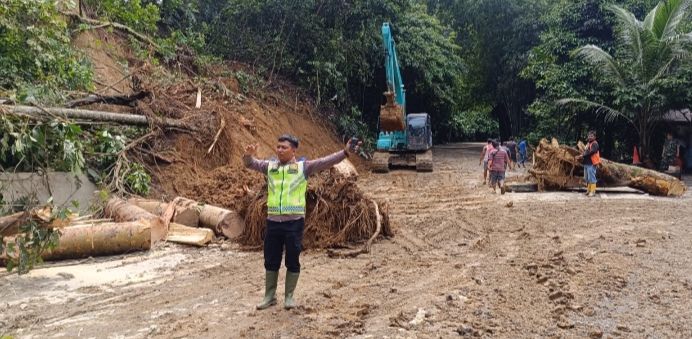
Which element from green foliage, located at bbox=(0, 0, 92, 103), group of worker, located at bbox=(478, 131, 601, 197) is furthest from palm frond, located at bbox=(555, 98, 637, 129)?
green foliage, located at bbox=(0, 0, 92, 103)

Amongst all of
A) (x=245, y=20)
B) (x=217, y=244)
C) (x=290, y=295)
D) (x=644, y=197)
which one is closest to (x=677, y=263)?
(x=290, y=295)

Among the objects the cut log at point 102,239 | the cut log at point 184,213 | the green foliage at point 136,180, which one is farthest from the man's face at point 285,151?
the green foliage at point 136,180

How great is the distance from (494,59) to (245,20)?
56.2 ft

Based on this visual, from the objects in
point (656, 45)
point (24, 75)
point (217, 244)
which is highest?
point (656, 45)

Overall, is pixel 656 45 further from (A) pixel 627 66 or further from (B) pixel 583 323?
(B) pixel 583 323

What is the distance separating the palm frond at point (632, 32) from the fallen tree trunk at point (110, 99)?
16.1m

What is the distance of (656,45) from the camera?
1841cm

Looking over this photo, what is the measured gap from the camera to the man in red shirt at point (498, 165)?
1319 centimetres

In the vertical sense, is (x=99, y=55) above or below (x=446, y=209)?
above

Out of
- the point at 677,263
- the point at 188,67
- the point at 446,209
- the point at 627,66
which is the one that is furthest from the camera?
the point at 627,66

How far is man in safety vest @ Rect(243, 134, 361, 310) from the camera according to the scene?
502 cm

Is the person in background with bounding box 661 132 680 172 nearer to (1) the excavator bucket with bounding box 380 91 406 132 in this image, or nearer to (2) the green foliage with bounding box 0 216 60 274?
(1) the excavator bucket with bounding box 380 91 406 132

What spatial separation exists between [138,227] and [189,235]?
92 cm

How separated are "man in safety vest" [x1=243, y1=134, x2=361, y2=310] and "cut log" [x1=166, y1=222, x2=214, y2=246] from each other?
129 inches
